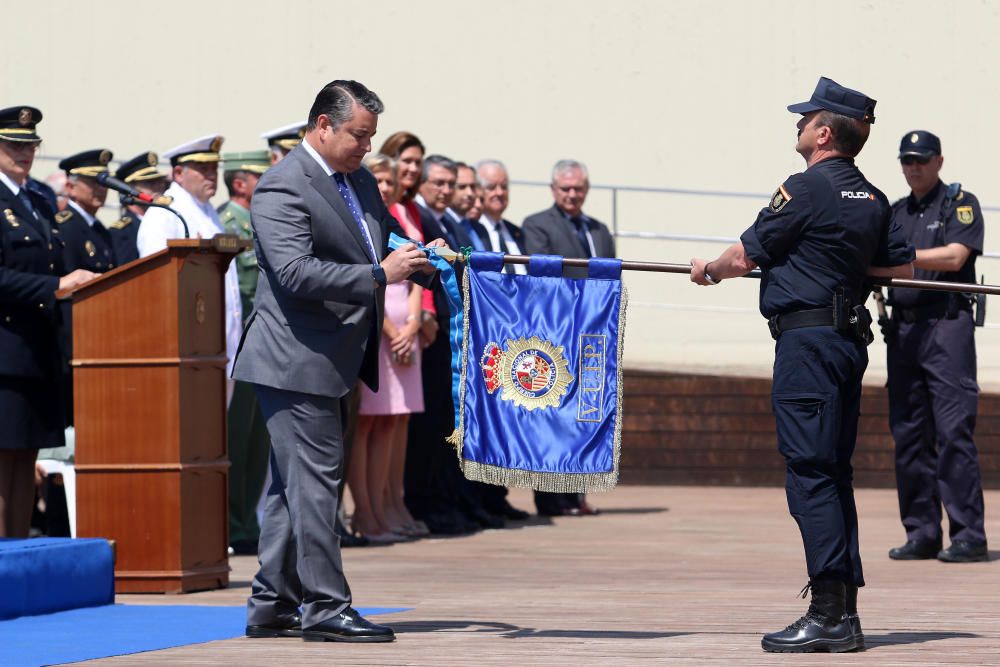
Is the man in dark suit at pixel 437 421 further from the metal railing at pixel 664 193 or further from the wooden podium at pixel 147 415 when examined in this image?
the metal railing at pixel 664 193

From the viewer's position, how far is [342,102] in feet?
17.6

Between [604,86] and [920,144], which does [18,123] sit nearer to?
[920,144]

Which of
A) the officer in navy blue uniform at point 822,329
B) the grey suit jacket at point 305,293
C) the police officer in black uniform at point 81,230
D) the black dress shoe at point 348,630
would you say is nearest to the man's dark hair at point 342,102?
the grey suit jacket at point 305,293

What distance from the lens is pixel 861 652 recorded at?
16.8 feet

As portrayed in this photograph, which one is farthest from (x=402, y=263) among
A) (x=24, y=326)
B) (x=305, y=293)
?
(x=24, y=326)

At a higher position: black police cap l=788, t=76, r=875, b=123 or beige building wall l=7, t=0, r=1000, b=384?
beige building wall l=7, t=0, r=1000, b=384

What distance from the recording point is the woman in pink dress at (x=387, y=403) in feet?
27.4

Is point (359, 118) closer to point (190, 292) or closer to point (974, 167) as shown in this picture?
point (190, 292)

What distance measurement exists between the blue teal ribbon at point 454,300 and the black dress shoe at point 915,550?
8.90 feet

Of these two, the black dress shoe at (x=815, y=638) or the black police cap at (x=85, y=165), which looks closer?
the black dress shoe at (x=815, y=638)

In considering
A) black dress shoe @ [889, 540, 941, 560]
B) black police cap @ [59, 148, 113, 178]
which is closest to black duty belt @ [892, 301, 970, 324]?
black dress shoe @ [889, 540, 941, 560]

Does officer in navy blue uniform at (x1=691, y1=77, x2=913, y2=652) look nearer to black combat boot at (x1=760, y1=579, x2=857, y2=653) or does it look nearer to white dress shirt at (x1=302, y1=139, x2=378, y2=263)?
black combat boot at (x1=760, y1=579, x2=857, y2=653)

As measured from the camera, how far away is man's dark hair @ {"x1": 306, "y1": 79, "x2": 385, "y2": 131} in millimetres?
5375

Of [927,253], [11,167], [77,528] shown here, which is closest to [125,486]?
[77,528]
